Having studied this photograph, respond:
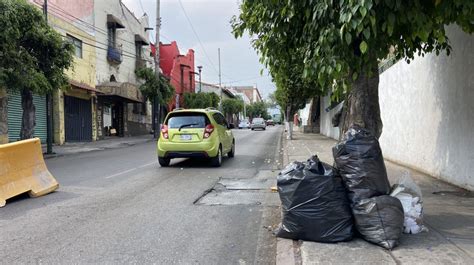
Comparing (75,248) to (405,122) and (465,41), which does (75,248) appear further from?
(405,122)

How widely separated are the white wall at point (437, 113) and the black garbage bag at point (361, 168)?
377cm

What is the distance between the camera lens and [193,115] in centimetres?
1334

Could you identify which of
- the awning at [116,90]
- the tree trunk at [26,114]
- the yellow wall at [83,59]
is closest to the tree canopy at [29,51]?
the tree trunk at [26,114]

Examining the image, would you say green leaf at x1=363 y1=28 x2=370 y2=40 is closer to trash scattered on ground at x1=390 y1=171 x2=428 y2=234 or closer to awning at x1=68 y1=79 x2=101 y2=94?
trash scattered on ground at x1=390 y1=171 x2=428 y2=234

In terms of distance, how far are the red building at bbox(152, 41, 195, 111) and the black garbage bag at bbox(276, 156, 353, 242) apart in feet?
134

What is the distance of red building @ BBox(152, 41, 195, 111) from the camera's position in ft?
153

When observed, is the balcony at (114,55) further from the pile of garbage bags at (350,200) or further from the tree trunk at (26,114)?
the pile of garbage bags at (350,200)

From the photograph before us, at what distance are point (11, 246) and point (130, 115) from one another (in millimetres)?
30086

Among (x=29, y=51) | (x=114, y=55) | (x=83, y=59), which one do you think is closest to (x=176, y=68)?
(x=114, y=55)

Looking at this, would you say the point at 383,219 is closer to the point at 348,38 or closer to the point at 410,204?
the point at 410,204

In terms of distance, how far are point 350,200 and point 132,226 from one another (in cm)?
306

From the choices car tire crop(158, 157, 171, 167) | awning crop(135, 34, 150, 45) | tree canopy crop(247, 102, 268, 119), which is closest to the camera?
car tire crop(158, 157, 171, 167)

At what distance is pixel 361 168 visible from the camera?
4875 mm

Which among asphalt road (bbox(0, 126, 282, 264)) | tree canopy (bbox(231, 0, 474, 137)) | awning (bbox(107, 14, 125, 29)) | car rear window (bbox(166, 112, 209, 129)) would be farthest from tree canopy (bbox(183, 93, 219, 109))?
tree canopy (bbox(231, 0, 474, 137))
